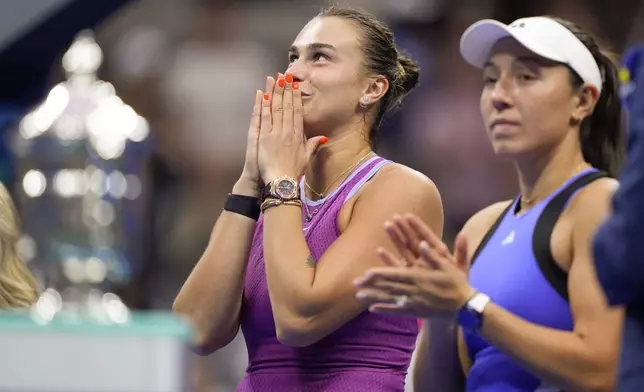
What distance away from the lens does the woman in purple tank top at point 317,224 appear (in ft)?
8.42

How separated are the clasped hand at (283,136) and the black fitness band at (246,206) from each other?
89 millimetres

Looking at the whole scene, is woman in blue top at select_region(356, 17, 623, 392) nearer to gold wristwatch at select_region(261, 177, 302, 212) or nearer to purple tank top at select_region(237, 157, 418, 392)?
purple tank top at select_region(237, 157, 418, 392)

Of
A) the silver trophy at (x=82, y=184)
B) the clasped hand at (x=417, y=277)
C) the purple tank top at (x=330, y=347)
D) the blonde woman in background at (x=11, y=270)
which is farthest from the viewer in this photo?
the silver trophy at (x=82, y=184)

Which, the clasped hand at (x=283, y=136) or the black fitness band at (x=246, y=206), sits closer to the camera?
the clasped hand at (x=283, y=136)

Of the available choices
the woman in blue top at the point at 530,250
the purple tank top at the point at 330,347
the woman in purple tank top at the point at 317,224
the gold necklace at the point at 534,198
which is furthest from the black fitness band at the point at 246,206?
the gold necklace at the point at 534,198

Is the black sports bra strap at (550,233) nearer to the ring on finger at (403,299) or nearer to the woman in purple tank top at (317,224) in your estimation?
the woman in purple tank top at (317,224)

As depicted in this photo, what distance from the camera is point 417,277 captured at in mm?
2146

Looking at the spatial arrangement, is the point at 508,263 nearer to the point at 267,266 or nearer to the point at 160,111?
the point at 267,266

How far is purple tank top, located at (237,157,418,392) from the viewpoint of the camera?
8.77 ft

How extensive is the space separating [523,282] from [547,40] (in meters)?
0.58

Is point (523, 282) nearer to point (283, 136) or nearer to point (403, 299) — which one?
point (403, 299)

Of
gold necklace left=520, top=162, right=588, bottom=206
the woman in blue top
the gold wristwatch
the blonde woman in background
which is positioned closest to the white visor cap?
the woman in blue top

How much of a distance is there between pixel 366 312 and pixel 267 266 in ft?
0.86

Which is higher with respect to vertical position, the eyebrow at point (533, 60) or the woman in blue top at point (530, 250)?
the eyebrow at point (533, 60)
